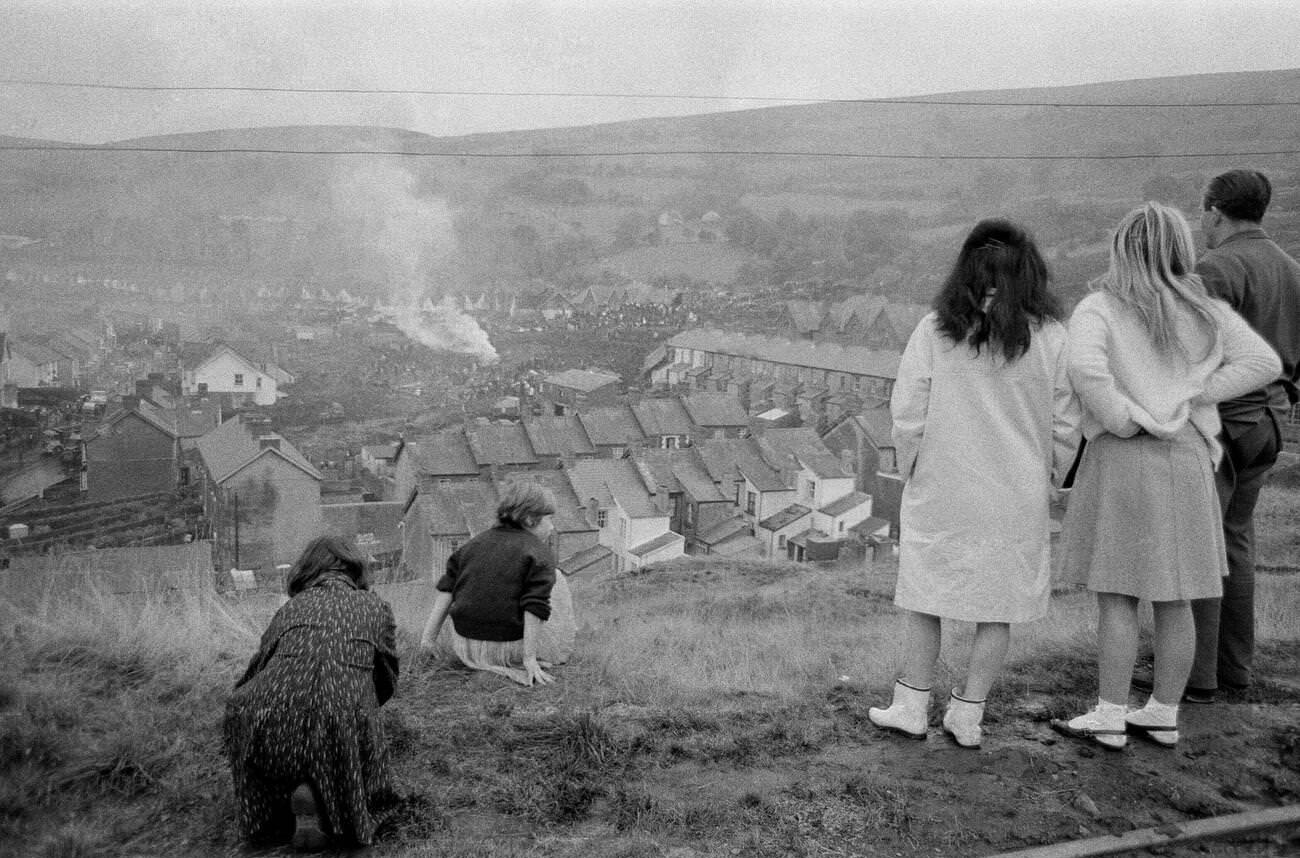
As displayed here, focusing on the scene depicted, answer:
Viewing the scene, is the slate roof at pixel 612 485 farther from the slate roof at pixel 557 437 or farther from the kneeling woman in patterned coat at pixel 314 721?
the kneeling woman in patterned coat at pixel 314 721

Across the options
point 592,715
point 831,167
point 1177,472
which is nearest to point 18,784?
point 592,715

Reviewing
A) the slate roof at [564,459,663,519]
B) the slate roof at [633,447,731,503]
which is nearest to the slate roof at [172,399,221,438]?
the slate roof at [564,459,663,519]

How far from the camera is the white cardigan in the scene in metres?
2.99

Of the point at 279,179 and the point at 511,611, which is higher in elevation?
the point at 279,179

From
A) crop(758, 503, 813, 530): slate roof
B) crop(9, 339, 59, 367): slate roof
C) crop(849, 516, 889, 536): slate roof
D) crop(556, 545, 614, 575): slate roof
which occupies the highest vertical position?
crop(9, 339, 59, 367): slate roof

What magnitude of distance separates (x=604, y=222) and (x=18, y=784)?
21592 mm

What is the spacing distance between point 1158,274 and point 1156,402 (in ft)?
1.37

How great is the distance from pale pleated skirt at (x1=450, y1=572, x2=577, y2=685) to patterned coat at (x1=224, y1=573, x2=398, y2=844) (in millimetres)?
1464

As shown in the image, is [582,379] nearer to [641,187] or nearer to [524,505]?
[641,187]

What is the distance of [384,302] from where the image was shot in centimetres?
1973

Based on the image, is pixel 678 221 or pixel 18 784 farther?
pixel 678 221

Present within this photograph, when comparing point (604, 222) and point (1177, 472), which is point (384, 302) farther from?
point (1177, 472)

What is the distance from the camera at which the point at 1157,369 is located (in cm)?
305

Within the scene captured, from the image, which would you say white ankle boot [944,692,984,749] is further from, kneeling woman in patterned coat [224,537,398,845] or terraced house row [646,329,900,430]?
terraced house row [646,329,900,430]
